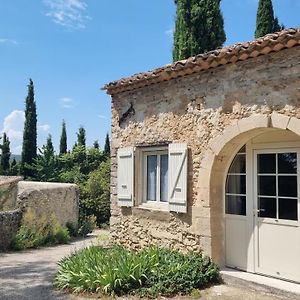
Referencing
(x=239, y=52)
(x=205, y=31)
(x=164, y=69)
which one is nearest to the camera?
(x=239, y=52)

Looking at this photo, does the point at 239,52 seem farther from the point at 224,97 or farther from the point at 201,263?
the point at 201,263

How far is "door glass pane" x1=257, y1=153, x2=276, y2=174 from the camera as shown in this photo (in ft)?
21.2

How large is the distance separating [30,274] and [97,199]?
10.7 metres

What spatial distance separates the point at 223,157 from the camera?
22.5ft

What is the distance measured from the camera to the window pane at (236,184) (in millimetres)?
6925

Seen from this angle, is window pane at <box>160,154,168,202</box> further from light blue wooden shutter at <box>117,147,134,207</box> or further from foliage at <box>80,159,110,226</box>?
foliage at <box>80,159,110,226</box>

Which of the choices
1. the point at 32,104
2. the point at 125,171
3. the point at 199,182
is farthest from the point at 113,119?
the point at 32,104

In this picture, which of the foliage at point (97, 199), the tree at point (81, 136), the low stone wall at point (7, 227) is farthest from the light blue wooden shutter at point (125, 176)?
the tree at point (81, 136)

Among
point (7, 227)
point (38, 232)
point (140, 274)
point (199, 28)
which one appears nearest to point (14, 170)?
point (38, 232)

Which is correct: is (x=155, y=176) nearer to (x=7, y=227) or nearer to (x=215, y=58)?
(x=215, y=58)

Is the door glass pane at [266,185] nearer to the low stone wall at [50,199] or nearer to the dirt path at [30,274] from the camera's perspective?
the dirt path at [30,274]

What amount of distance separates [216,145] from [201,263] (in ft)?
6.69

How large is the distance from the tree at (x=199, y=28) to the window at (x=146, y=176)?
761cm

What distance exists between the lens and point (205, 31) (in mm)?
15094
